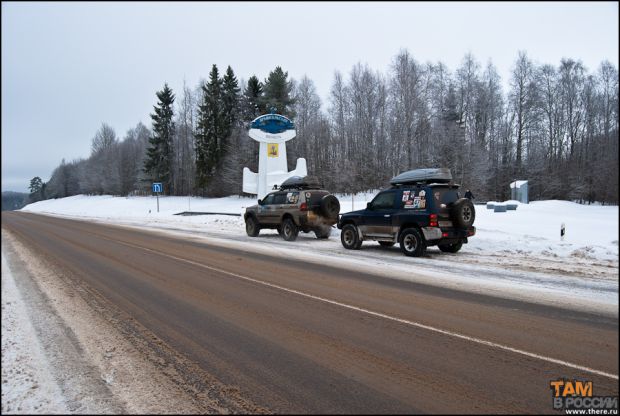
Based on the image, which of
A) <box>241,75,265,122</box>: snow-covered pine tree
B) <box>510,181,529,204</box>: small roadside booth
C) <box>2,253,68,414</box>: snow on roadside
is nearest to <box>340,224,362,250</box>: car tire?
<box>2,253,68,414</box>: snow on roadside

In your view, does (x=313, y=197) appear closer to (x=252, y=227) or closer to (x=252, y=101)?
(x=252, y=227)

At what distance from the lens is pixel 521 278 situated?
8.30 meters

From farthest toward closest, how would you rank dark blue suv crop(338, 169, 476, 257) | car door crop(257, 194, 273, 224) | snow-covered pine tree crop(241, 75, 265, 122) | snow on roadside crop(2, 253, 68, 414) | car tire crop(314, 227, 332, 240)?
snow-covered pine tree crop(241, 75, 265, 122)
car door crop(257, 194, 273, 224)
car tire crop(314, 227, 332, 240)
dark blue suv crop(338, 169, 476, 257)
snow on roadside crop(2, 253, 68, 414)

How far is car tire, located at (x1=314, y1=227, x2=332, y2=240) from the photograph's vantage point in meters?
16.1

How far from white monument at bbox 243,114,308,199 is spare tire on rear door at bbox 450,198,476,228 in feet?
67.1

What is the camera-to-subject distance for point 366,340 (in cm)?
468

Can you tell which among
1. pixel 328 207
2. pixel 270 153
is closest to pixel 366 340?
pixel 328 207

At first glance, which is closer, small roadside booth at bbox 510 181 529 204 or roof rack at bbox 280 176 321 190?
roof rack at bbox 280 176 321 190

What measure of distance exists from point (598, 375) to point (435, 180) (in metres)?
8.19

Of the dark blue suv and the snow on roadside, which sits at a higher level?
the dark blue suv

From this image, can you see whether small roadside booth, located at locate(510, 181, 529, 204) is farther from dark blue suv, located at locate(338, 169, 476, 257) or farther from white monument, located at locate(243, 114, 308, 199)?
dark blue suv, located at locate(338, 169, 476, 257)

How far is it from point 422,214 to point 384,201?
Result: 1.64 meters

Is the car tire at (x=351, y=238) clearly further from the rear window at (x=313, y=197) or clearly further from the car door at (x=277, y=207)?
the car door at (x=277, y=207)

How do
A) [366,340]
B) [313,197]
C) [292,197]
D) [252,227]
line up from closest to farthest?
[366,340] < [313,197] < [292,197] < [252,227]
